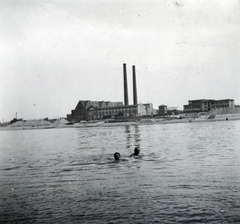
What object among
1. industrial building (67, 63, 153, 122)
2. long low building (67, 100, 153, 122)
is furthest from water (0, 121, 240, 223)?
long low building (67, 100, 153, 122)

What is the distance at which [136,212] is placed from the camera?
9375 millimetres

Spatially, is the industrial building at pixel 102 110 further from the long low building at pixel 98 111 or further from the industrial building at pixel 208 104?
the industrial building at pixel 208 104

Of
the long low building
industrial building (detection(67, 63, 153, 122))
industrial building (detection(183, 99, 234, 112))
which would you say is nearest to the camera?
industrial building (detection(67, 63, 153, 122))

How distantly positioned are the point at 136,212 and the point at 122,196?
1.82m

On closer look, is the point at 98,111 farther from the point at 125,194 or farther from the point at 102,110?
the point at 125,194

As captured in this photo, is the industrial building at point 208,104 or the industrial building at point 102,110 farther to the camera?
the industrial building at point 208,104

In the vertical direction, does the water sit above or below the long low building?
below

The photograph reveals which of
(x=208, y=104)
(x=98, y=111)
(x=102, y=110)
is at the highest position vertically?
(x=208, y=104)

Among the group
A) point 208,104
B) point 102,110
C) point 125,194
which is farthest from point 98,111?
point 125,194

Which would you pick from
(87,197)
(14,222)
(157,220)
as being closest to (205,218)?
(157,220)

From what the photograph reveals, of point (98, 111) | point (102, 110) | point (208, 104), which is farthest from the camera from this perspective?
point (102, 110)

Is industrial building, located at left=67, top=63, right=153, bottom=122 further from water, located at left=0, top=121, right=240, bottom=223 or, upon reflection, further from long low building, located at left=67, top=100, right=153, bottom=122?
water, located at left=0, top=121, right=240, bottom=223

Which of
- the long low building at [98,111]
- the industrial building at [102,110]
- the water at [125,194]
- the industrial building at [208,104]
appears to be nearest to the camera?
the water at [125,194]

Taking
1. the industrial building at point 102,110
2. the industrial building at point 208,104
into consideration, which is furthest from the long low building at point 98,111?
the industrial building at point 208,104
